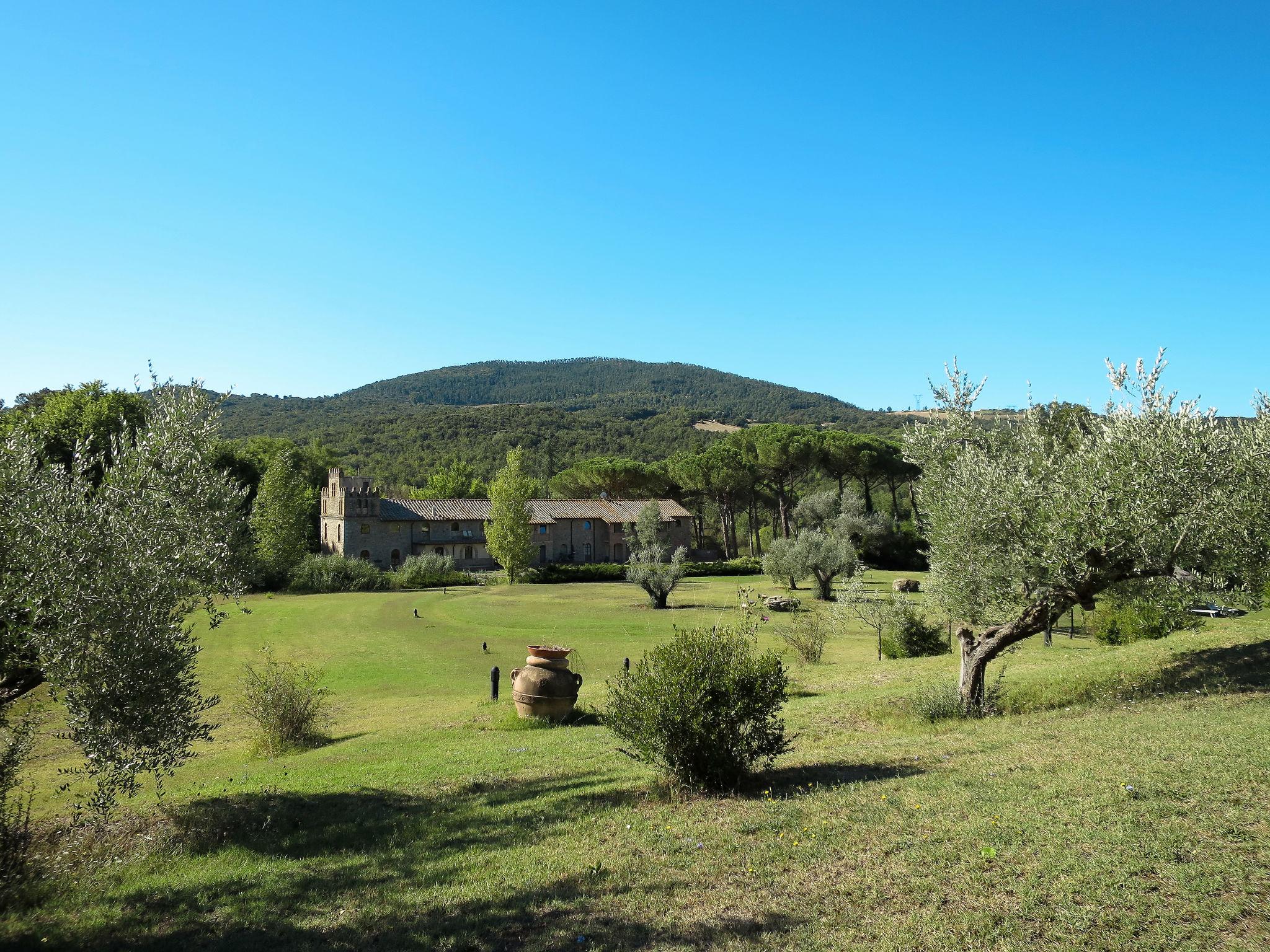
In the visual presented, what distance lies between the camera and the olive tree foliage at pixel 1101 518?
33.7 feet

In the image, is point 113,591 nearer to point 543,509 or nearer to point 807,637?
point 807,637

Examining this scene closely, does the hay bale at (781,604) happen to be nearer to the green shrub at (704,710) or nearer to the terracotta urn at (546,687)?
the terracotta urn at (546,687)

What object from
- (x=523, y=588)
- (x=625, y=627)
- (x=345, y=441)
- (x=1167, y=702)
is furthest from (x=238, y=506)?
(x=345, y=441)

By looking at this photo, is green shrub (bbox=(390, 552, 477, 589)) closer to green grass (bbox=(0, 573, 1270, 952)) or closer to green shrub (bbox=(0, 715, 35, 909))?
green grass (bbox=(0, 573, 1270, 952))

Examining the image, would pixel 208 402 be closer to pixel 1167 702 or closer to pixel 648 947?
pixel 648 947

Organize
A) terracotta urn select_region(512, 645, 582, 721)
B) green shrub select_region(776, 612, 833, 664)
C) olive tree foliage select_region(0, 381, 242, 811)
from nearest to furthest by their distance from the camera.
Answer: olive tree foliage select_region(0, 381, 242, 811), terracotta urn select_region(512, 645, 582, 721), green shrub select_region(776, 612, 833, 664)

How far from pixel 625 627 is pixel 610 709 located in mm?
22973

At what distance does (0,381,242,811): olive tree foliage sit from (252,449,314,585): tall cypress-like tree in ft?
124

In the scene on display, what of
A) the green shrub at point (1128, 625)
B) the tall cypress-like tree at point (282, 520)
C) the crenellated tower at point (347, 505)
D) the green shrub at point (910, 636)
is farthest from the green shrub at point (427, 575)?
the green shrub at point (1128, 625)

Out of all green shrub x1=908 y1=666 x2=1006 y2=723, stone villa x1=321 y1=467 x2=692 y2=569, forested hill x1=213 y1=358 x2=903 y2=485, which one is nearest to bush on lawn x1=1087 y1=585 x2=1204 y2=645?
green shrub x1=908 y1=666 x2=1006 y2=723

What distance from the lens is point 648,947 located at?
482 centimetres

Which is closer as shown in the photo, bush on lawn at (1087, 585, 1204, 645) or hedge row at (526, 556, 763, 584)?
bush on lawn at (1087, 585, 1204, 645)

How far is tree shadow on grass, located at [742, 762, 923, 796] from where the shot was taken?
8062mm

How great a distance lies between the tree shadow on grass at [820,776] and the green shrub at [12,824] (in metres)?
6.91
